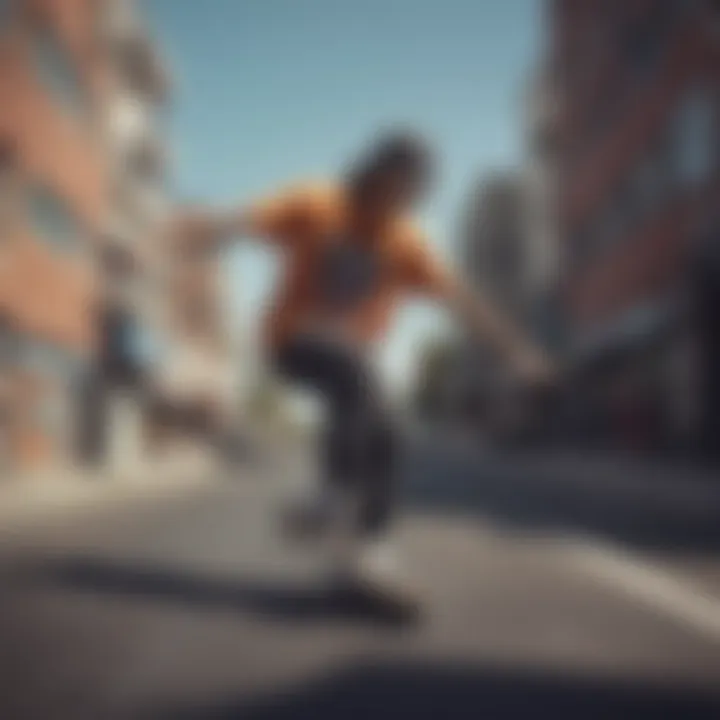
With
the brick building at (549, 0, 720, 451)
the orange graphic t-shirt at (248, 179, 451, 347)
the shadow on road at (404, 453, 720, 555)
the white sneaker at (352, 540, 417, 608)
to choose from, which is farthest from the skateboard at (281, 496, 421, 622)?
the brick building at (549, 0, 720, 451)

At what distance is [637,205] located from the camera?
117ft

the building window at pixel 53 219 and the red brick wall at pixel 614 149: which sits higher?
the red brick wall at pixel 614 149

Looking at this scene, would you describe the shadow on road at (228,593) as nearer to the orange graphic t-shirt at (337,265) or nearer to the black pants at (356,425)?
the black pants at (356,425)

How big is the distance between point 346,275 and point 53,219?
23.1 meters

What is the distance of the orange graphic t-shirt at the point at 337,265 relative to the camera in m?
4.96

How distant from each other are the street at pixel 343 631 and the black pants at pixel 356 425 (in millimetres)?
532

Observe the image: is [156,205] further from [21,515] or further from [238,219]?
[238,219]

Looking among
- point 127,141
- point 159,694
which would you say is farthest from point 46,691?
point 127,141

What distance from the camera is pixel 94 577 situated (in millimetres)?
6152

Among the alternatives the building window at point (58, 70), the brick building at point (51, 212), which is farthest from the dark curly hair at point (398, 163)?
the building window at point (58, 70)

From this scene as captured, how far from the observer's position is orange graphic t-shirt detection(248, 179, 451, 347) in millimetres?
4961

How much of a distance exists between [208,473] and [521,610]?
22.1 meters

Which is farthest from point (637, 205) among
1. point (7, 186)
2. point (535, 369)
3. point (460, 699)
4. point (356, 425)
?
point (460, 699)

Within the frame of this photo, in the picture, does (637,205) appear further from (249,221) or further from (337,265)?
(249,221)
